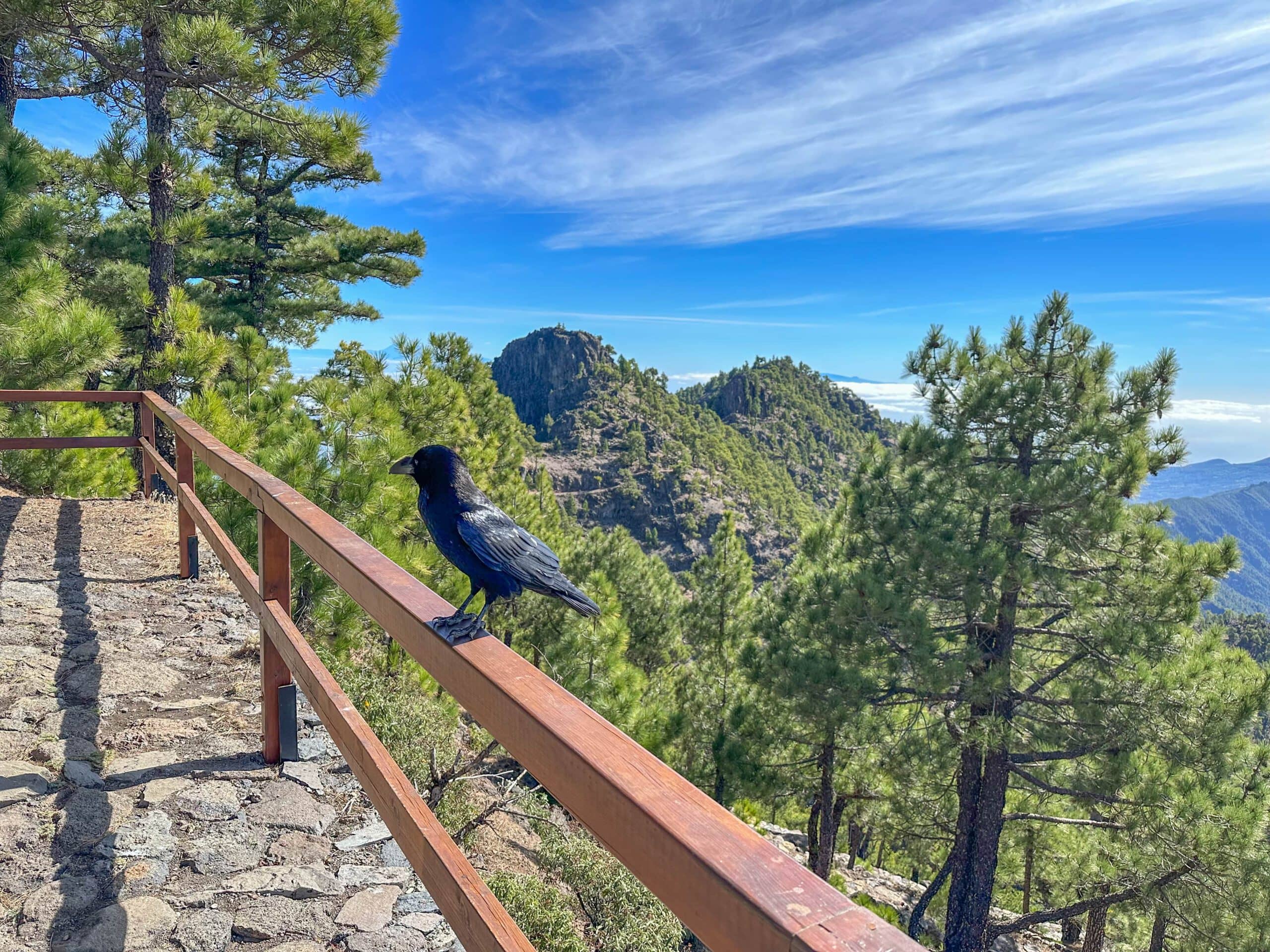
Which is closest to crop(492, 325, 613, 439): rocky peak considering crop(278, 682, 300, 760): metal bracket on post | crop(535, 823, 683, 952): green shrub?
crop(535, 823, 683, 952): green shrub

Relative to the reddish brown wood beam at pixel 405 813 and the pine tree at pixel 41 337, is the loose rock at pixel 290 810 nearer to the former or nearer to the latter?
the reddish brown wood beam at pixel 405 813

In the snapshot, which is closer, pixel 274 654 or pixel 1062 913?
pixel 274 654

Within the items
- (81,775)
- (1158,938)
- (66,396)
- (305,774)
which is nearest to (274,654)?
(305,774)

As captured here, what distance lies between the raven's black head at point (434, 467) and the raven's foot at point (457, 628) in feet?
1.29

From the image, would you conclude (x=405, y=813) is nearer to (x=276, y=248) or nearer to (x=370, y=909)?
(x=370, y=909)

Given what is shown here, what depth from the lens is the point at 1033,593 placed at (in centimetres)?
910

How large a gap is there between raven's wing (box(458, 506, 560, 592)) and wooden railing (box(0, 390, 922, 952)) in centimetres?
13

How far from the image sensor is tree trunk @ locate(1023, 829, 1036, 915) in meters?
14.3

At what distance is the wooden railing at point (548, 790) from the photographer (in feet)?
1.89

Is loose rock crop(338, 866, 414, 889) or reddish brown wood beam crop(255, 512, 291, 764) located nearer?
loose rock crop(338, 866, 414, 889)

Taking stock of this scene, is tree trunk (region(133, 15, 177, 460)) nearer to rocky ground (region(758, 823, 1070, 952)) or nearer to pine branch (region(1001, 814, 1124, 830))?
rocky ground (region(758, 823, 1070, 952))

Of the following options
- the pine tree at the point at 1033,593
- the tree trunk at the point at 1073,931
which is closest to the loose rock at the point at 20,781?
the pine tree at the point at 1033,593

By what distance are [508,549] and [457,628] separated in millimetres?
236

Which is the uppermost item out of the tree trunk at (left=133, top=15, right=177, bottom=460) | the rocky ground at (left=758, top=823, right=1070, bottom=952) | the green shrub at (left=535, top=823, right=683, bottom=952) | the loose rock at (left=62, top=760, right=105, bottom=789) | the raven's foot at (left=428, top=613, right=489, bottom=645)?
the tree trunk at (left=133, top=15, right=177, bottom=460)
